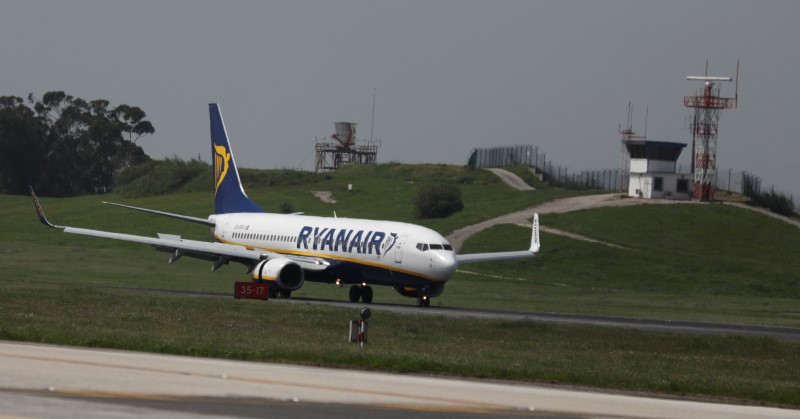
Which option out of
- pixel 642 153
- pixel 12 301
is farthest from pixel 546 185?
pixel 12 301

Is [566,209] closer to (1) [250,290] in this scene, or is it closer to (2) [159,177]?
(2) [159,177]

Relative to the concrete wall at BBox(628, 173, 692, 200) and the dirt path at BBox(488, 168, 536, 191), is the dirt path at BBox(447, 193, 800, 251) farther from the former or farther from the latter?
the dirt path at BBox(488, 168, 536, 191)

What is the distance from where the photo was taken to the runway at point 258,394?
17.0 metres

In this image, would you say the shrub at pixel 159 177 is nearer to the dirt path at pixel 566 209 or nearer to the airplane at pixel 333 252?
the dirt path at pixel 566 209

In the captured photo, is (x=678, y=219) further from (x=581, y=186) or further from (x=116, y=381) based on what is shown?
(x=116, y=381)

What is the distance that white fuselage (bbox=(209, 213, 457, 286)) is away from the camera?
168ft

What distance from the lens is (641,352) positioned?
113ft

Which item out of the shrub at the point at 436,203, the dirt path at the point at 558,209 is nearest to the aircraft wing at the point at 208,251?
the dirt path at the point at 558,209

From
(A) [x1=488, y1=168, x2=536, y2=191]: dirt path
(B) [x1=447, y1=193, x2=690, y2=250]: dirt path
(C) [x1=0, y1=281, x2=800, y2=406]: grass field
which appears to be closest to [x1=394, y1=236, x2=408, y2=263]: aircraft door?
(C) [x1=0, y1=281, x2=800, y2=406]: grass field

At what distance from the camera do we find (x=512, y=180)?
139500 millimetres

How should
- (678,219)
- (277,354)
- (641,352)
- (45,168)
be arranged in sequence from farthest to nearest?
(45,168) < (678,219) < (641,352) < (277,354)

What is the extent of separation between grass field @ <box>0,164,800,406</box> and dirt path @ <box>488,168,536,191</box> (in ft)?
6.95

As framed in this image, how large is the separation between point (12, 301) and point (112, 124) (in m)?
148

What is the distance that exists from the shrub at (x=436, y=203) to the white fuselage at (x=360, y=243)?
2115 inches
